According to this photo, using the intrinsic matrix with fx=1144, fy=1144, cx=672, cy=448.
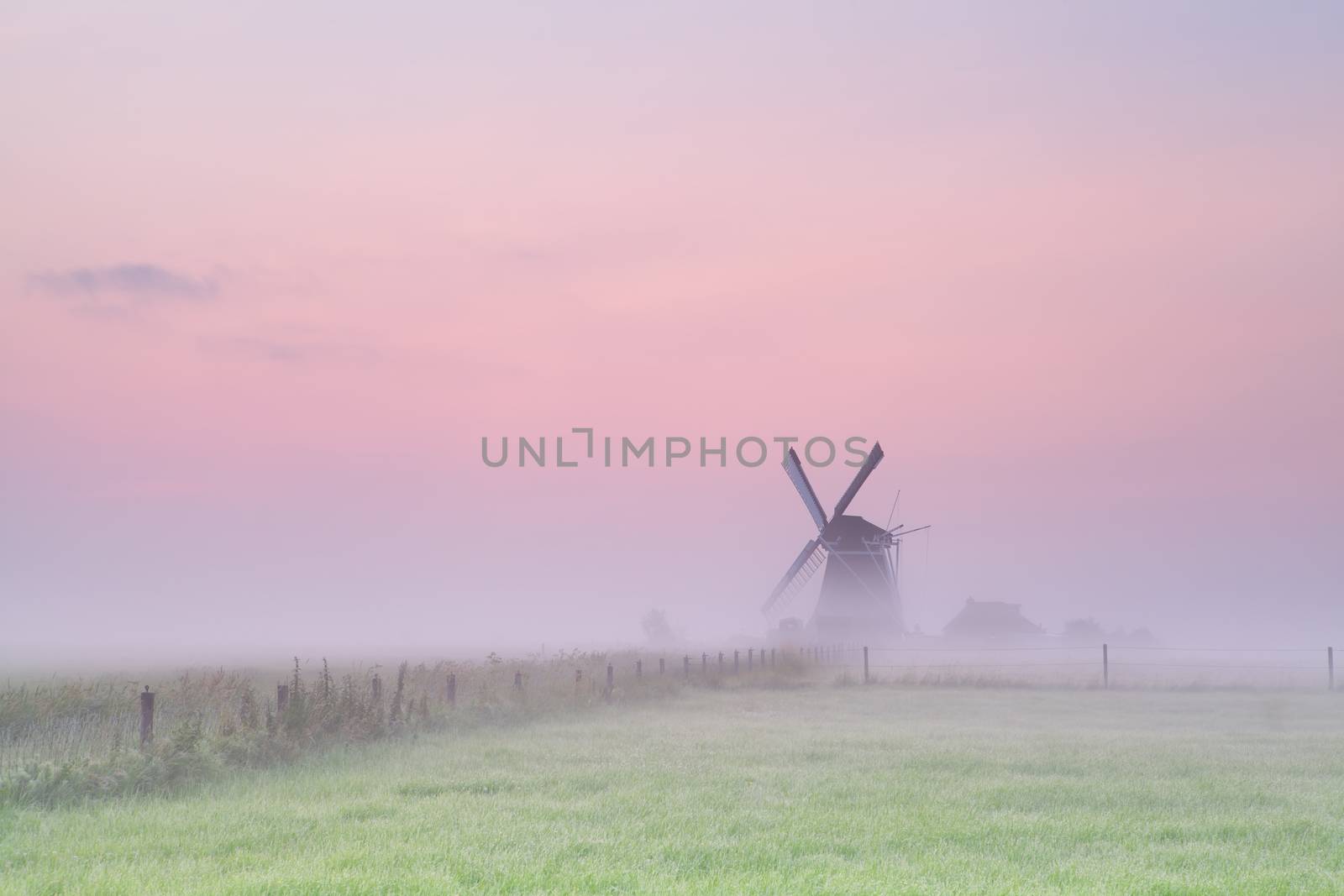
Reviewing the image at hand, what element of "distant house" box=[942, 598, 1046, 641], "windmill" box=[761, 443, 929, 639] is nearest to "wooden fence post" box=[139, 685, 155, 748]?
"windmill" box=[761, 443, 929, 639]

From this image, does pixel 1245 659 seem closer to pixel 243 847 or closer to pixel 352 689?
pixel 352 689

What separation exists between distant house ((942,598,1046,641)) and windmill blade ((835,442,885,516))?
45468mm

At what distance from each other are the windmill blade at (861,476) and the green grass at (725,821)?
49.5 meters

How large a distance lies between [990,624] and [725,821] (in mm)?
108370

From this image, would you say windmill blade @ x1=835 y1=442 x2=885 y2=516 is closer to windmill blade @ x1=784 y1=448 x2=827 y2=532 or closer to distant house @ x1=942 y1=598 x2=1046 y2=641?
windmill blade @ x1=784 y1=448 x2=827 y2=532

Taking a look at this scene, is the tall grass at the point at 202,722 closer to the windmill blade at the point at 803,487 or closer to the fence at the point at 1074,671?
the fence at the point at 1074,671

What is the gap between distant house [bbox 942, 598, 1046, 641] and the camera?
111938mm

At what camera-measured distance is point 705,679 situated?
37.4 metres

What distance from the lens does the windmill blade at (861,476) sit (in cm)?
7025

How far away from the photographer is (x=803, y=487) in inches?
2844

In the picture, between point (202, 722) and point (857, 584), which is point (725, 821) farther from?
point (857, 584)

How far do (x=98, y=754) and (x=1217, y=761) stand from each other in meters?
15.7

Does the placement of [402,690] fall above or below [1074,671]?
above

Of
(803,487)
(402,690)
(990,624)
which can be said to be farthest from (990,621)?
(402,690)
